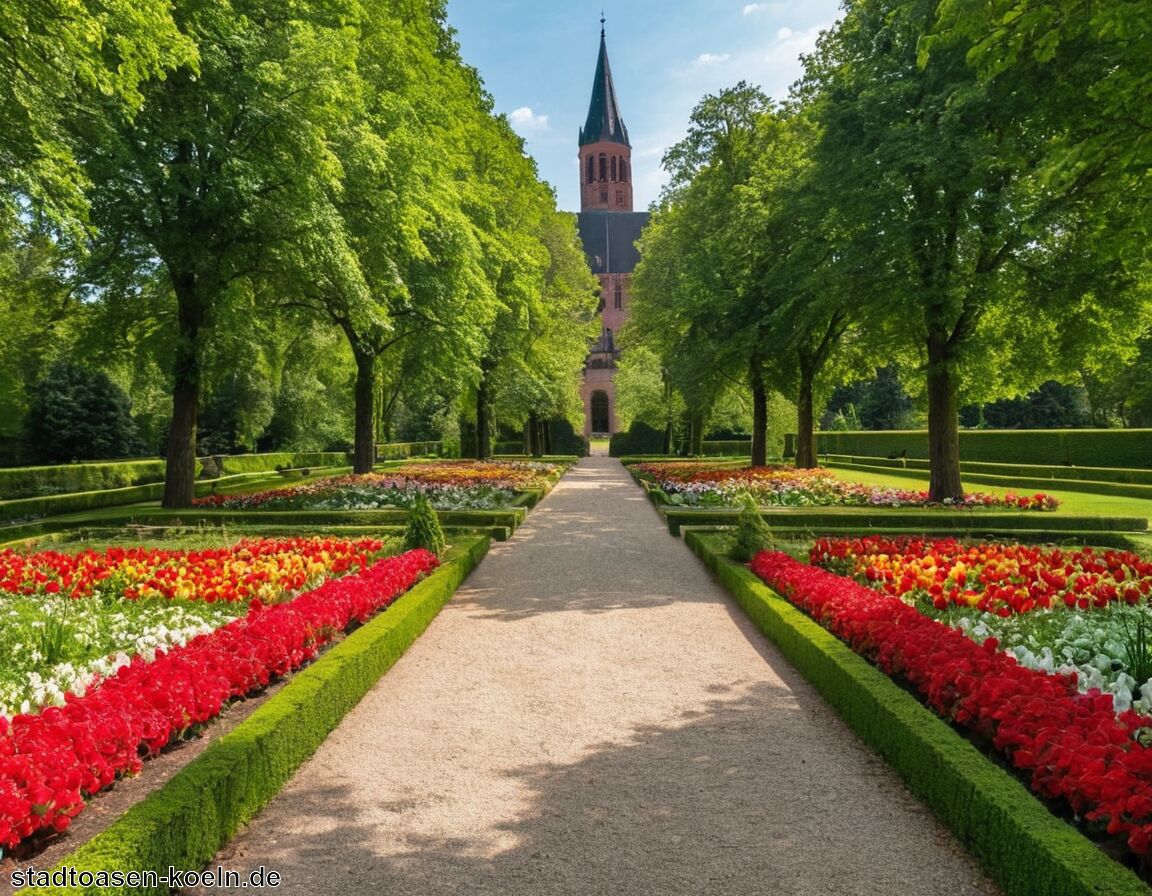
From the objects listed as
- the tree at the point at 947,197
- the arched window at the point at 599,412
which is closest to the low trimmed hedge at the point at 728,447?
the tree at the point at 947,197

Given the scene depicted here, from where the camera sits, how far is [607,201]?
89438 millimetres

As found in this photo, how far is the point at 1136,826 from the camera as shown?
110 inches

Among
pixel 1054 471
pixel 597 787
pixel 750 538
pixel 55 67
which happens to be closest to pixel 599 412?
pixel 1054 471

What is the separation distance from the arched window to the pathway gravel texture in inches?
2822

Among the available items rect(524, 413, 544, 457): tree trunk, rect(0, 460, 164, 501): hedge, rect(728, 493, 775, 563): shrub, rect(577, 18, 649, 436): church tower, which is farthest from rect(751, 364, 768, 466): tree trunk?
rect(577, 18, 649, 436): church tower

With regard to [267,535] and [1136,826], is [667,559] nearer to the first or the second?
[267,535]

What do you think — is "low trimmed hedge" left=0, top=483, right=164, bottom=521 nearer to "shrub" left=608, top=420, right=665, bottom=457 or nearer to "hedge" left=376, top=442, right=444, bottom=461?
"hedge" left=376, top=442, right=444, bottom=461

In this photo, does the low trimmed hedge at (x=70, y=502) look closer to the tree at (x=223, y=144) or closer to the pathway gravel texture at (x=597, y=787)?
the tree at (x=223, y=144)

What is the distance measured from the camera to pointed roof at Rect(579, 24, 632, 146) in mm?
86188

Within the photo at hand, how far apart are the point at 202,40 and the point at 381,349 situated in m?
10.4

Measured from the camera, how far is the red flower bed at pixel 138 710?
3041mm

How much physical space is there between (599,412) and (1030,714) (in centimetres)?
7613

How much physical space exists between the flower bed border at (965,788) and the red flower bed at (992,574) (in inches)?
69.1

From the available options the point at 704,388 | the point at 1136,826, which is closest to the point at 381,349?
the point at 704,388
